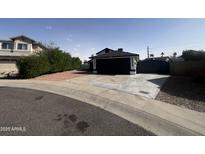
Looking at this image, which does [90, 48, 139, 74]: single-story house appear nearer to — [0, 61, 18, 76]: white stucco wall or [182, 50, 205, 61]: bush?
[182, 50, 205, 61]: bush

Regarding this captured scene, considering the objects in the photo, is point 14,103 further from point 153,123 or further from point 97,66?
point 97,66

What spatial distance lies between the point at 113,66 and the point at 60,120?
14175 millimetres

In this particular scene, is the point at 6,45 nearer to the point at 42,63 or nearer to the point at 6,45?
the point at 6,45

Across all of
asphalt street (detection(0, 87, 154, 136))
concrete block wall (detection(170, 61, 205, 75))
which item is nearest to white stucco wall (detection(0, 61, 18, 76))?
asphalt street (detection(0, 87, 154, 136))

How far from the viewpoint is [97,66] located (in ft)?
61.6

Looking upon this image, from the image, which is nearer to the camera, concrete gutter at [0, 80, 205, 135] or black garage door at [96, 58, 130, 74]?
concrete gutter at [0, 80, 205, 135]

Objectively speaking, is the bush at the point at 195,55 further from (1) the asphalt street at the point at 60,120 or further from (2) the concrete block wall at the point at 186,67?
(1) the asphalt street at the point at 60,120

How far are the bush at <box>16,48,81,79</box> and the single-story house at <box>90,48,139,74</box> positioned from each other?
5988 millimetres

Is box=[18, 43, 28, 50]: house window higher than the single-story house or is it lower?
higher

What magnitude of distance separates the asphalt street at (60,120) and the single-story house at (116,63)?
12193 mm

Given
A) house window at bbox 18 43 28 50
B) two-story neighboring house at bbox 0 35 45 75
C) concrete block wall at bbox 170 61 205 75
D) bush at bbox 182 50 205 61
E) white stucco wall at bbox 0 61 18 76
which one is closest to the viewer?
concrete block wall at bbox 170 61 205 75

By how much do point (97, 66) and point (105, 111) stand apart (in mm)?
14104

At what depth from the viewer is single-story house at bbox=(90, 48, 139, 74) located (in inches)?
659
